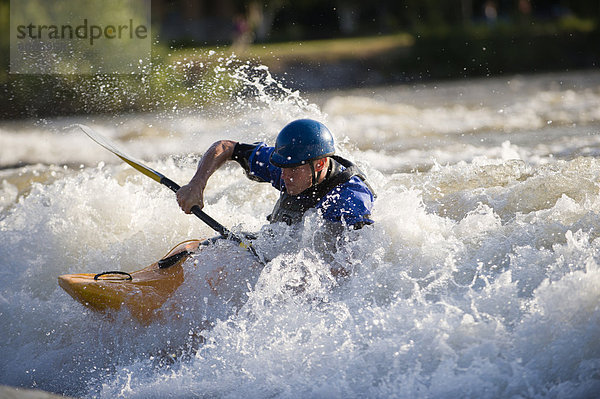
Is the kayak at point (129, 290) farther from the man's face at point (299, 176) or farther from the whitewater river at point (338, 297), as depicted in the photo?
the man's face at point (299, 176)

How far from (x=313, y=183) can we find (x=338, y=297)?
695 mm

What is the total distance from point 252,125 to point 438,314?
13.1ft

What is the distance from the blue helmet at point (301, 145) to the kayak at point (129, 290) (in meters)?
0.95

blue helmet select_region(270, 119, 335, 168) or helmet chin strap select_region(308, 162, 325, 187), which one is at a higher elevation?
blue helmet select_region(270, 119, 335, 168)

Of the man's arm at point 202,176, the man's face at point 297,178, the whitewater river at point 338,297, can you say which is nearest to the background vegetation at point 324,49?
the whitewater river at point 338,297

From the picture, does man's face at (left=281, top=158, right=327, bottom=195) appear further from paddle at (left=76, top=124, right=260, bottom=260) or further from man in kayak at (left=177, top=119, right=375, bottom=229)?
paddle at (left=76, top=124, right=260, bottom=260)

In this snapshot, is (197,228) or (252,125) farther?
(252,125)

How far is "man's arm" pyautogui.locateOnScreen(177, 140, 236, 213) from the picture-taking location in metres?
4.35

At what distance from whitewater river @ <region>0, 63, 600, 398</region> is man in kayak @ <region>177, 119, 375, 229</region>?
0.50 ft

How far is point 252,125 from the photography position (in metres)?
7.29

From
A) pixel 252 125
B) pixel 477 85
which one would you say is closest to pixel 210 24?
pixel 477 85

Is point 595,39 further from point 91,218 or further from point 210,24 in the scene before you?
point 91,218

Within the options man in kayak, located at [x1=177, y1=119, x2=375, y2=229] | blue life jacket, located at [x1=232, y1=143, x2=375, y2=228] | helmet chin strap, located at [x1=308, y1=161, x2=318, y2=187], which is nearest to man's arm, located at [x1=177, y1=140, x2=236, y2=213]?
man in kayak, located at [x1=177, y1=119, x2=375, y2=229]

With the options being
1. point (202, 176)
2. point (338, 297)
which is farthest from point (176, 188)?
point (338, 297)
